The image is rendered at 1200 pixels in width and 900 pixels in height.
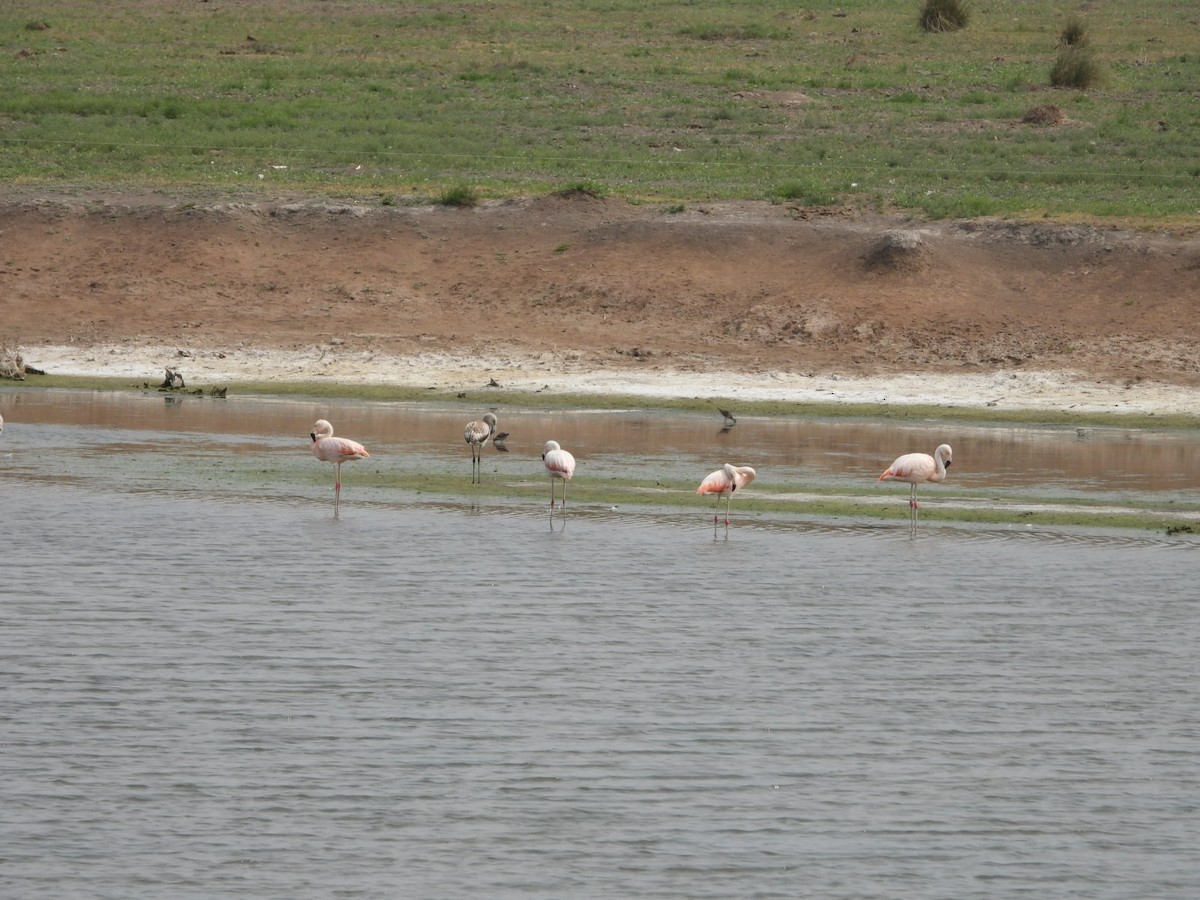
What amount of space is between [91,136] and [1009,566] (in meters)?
29.6

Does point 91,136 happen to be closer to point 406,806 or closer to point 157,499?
point 157,499

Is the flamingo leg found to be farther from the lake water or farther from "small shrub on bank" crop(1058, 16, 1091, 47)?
"small shrub on bank" crop(1058, 16, 1091, 47)

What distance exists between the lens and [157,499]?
20125 mm

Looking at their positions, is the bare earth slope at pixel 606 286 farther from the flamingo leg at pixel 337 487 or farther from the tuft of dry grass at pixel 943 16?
the tuft of dry grass at pixel 943 16

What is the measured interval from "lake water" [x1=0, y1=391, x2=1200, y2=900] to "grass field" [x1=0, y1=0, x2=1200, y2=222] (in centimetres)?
1728

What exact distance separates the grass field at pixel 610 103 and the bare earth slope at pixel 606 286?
4.90ft

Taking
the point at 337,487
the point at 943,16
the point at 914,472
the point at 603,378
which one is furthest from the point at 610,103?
the point at 914,472

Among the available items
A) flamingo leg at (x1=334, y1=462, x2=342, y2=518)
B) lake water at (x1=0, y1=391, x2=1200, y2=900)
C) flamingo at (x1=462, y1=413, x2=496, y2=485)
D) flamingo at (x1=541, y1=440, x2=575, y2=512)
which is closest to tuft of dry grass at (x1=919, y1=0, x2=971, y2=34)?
lake water at (x1=0, y1=391, x2=1200, y2=900)

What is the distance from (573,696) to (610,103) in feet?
115

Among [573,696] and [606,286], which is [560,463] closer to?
[573,696]

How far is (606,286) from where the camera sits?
32.9 metres

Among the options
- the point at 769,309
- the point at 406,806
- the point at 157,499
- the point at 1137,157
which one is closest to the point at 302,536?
the point at 157,499

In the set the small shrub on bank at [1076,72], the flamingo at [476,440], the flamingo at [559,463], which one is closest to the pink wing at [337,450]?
Result: the flamingo at [476,440]

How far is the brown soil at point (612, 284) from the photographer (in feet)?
99.3
